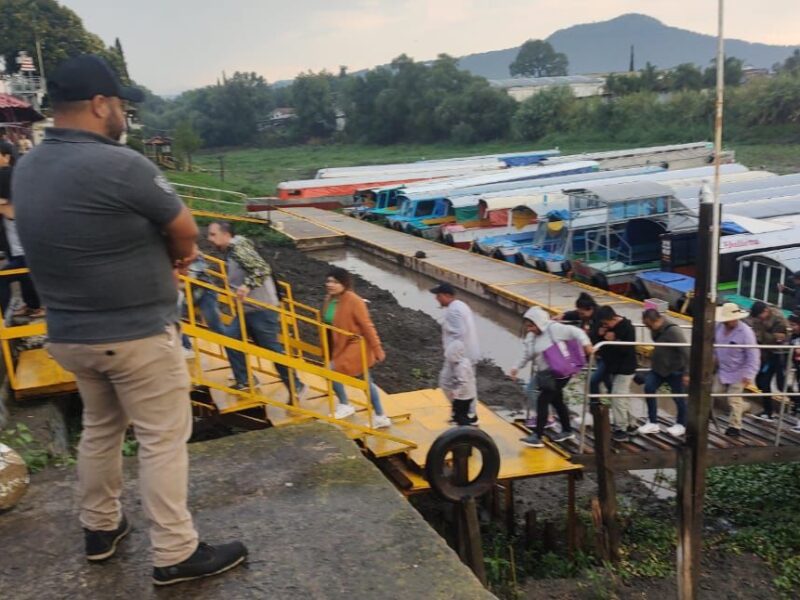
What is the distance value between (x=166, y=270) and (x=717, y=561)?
21.9 ft

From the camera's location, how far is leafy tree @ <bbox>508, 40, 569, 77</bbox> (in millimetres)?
175750

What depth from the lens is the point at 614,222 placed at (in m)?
19.9

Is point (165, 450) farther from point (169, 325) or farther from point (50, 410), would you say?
point (50, 410)

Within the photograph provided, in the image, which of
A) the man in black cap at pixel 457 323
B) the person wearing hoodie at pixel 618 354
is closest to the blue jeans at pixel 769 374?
the person wearing hoodie at pixel 618 354

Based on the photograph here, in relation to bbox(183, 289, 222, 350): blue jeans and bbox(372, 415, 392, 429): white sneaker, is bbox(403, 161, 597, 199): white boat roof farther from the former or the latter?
bbox(372, 415, 392, 429): white sneaker

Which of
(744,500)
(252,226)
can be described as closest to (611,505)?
(744,500)

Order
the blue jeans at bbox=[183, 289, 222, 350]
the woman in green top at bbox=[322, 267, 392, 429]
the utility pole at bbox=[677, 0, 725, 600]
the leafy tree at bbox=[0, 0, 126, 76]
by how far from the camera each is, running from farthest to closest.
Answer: the leafy tree at bbox=[0, 0, 126, 76] < the blue jeans at bbox=[183, 289, 222, 350] < the woman in green top at bbox=[322, 267, 392, 429] < the utility pole at bbox=[677, 0, 725, 600]

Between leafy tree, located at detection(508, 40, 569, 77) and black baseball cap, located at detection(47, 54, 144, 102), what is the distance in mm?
184763

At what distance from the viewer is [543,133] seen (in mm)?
62938

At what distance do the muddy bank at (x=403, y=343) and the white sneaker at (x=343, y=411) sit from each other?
5.33 metres

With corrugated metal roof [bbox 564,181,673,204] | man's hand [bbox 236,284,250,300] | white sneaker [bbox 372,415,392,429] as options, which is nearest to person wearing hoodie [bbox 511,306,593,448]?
white sneaker [bbox 372,415,392,429]

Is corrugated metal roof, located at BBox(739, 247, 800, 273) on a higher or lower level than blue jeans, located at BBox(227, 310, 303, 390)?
lower

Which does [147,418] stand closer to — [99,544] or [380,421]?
[99,544]

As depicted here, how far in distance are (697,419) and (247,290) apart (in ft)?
13.8
